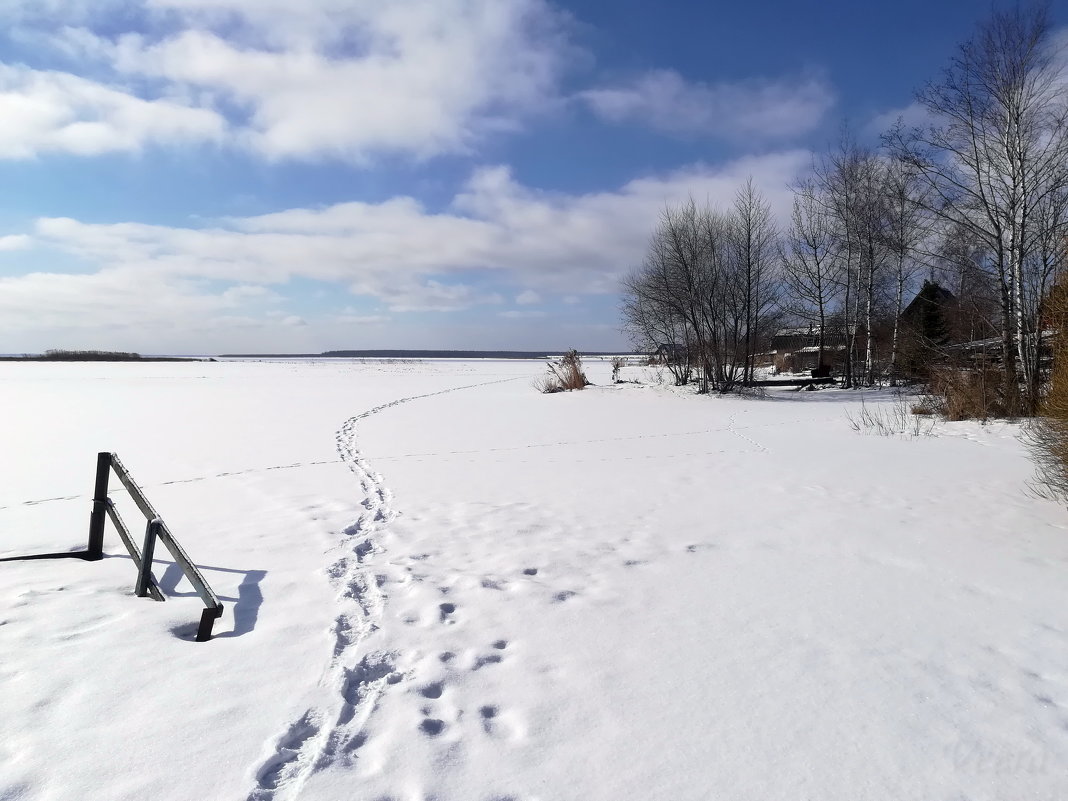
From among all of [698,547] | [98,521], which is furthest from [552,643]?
[98,521]

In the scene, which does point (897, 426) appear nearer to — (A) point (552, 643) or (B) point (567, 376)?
(A) point (552, 643)

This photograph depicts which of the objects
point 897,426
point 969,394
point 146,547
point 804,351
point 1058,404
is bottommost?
point 897,426

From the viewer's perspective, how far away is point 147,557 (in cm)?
357

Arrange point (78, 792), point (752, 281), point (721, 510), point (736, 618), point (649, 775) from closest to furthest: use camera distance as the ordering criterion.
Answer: point (78, 792)
point (649, 775)
point (736, 618)
point (721, 510)
point (752, 281)

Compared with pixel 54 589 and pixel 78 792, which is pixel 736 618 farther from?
pixel 54 589

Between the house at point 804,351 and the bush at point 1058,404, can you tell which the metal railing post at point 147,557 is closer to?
the bush at point 1058,404

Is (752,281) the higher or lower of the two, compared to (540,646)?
higher

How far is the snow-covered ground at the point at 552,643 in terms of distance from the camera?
2.13 metres

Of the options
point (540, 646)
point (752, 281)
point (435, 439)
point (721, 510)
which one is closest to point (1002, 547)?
point (721, 510)

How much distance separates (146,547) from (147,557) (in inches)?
3.2

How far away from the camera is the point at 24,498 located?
21.1 ft

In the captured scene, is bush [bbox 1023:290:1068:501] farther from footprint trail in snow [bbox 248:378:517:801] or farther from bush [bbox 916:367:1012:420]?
bush [bbox 916:367:1012:420]

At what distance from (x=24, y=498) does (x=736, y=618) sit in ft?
23.9

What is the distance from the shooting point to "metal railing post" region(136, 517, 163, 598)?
3.51 meters
